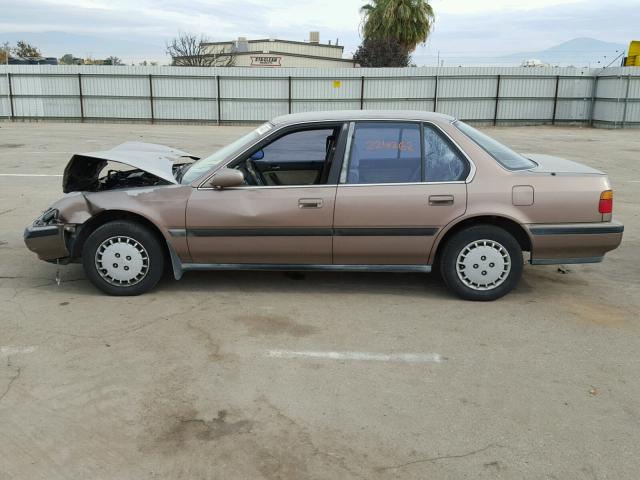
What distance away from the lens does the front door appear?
486 cm

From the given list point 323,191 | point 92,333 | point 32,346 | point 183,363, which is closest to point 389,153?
point 323,191

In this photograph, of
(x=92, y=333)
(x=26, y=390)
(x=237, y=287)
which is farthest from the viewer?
(x=237, y=287)

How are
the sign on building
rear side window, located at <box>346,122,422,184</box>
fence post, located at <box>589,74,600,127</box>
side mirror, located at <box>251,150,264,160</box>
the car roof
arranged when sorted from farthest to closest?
1. the sign on building
2. fence post, located at <box>589,74,600,127</box>
3. side mirror, located at <box>251,150,264,160</box>
4. the car roof
5. rear side window, located at <box>346,122,422,184</box>

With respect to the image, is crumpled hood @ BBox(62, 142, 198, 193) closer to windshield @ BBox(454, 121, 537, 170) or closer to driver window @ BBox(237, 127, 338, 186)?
driver window @ BBox(237, 127, 338, 186)

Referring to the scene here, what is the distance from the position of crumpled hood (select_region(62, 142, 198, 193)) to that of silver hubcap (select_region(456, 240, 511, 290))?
246 cm

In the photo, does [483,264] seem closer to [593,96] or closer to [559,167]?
[559,167]

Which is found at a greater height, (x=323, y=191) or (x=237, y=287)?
(x=323, y=191)

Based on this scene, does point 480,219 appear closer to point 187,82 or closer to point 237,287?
point 237,287

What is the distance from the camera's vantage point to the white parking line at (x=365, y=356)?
398cm

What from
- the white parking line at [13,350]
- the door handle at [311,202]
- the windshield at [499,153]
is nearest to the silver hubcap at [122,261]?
the white parking line at [13,350]

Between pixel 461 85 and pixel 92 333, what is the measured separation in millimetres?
23863

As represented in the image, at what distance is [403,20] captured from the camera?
4112cm

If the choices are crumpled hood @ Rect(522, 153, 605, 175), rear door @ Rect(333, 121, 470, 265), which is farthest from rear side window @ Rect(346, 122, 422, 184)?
crumpled hood @ Rect(522, 153, 605, 175)

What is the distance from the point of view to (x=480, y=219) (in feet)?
16.1
